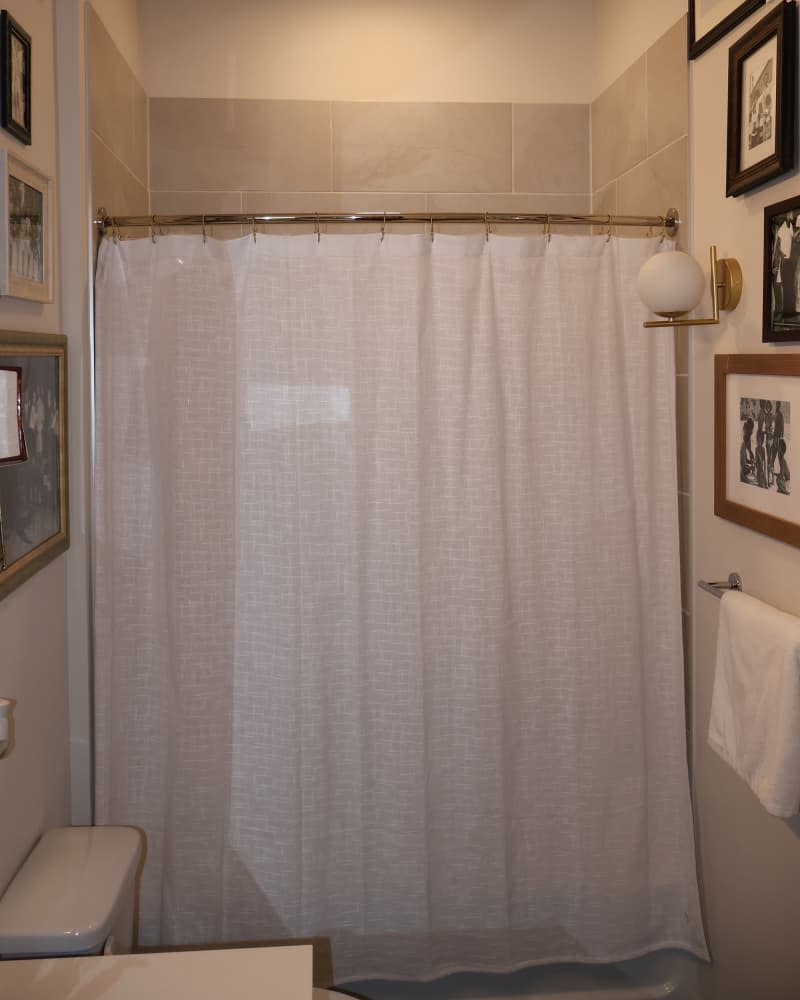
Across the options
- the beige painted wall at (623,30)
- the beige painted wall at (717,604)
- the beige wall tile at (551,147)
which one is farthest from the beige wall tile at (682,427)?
the beige wall tile at (551,147)

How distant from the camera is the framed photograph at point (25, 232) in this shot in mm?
1627

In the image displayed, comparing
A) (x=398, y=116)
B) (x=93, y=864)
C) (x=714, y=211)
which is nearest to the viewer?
(x=93, y=864)

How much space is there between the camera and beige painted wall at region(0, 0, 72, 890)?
68.8 inches

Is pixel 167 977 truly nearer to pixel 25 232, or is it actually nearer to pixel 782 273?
pixel 25 232

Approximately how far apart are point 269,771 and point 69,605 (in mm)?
582

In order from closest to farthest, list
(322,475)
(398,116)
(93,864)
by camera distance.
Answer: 1. (93,864)
2. (322,475)
3. (398,116)

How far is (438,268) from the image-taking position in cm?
214

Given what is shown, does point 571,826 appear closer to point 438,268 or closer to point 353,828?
point 353,828

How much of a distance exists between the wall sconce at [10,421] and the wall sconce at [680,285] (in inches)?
45.9

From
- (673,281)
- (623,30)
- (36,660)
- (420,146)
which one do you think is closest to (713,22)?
(673,281)

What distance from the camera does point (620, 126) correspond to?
2619 mm

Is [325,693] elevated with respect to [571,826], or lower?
elevated

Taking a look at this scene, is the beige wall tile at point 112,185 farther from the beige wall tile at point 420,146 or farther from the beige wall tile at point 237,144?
the beige wall tile at point 420,146

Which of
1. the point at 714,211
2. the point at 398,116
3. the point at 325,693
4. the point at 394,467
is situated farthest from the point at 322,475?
the point at 398,116
